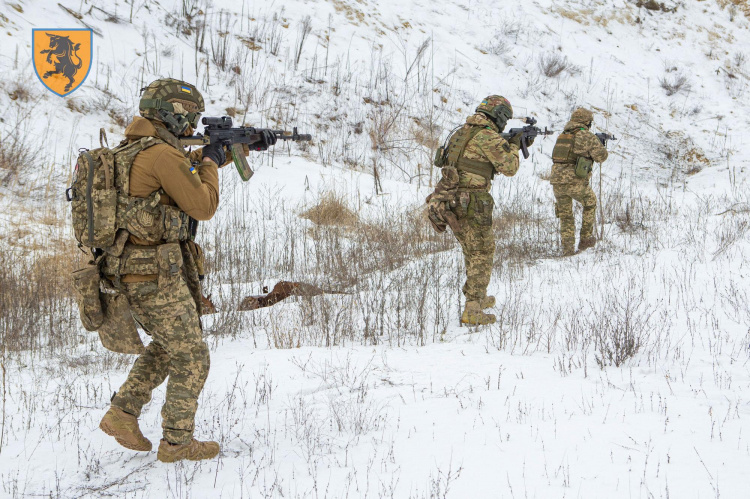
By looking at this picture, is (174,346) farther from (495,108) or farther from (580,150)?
(580,150)

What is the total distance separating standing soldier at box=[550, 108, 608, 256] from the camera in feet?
24.4

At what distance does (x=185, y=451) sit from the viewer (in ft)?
9.11

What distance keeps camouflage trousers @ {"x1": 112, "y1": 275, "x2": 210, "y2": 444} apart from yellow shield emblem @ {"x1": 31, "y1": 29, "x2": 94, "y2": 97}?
28.1 ft

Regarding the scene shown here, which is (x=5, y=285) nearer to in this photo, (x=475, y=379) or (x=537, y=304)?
(x=475, y=379)

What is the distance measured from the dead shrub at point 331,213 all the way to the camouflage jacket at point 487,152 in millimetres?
Answer: 3687

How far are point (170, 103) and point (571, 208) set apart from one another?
6143 millimetres

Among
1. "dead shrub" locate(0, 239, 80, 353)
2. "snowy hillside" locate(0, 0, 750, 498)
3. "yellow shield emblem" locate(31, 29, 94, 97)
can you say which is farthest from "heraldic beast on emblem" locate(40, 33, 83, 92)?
"dead shrub" locate(0, 239, 80, 353)

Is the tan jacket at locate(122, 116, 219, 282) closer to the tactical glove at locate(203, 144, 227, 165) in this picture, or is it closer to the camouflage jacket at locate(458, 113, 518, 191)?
the tactical glove at locate(203, 144, 227, 165)

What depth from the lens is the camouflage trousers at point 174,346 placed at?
2.64m

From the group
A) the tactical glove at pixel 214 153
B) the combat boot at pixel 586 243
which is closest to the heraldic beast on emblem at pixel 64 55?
the tactical glove at pixel 214 153

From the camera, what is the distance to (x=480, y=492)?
2.44m

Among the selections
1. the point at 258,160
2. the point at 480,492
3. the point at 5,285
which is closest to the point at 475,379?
the point at 480,492

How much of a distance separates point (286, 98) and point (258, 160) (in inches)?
83.2

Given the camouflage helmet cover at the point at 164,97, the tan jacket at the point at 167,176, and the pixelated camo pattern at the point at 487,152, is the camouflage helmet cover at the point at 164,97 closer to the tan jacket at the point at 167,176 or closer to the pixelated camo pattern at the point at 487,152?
the tan jacket at the point at 167,176
